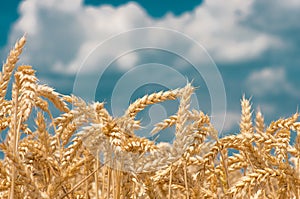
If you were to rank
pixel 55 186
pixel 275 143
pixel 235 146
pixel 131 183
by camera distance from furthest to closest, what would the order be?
pixel 235 146, pixel 275 143, pixel 131 183, pixel 55 186

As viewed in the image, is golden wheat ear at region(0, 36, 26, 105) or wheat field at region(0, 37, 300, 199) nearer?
wheat field at region(0, 37, 300, 199)

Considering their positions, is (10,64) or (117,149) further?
(10,64)

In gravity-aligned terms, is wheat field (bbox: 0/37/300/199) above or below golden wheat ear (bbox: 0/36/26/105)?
below

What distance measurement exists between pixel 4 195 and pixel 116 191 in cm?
108

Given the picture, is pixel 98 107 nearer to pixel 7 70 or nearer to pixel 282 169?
pixel 7 70

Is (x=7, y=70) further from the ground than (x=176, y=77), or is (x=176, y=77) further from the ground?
(x=176, y=77)

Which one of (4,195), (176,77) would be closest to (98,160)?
(4,195)

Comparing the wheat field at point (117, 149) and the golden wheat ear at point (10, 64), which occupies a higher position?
the golden wheat ear at point (10, 64)

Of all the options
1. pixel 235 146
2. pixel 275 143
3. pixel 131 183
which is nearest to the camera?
pixel 131 183

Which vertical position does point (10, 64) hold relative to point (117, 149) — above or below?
above

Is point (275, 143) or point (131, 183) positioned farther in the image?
point (275, 143)

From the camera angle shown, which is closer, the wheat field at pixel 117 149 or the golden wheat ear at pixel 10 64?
the wheat field at pixel 117 149

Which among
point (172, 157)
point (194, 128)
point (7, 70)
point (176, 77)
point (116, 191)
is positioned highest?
point (176, 77)

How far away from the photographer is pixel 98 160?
284cm
